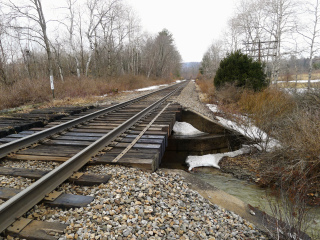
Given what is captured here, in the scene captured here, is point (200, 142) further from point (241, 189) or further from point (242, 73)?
point (242, 73)

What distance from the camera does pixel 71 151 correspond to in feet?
12.9

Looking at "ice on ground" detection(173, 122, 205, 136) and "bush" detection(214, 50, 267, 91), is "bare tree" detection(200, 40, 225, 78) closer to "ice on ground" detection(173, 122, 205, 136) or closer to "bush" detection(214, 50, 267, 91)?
"bush" detection(214, 50, 267, 91)

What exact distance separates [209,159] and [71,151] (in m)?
4.92

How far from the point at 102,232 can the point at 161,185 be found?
1.18 metres

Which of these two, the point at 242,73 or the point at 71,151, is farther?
the point at 242,73

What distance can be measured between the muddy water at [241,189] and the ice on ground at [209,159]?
284 millimetres

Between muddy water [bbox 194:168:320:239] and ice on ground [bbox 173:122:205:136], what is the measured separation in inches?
72.8

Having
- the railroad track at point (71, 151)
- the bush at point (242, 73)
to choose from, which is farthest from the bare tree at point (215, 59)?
the railroad track at point (71, 151)

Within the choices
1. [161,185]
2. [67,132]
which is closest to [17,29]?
[67,132]

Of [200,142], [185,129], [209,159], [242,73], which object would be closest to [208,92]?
[242,73]

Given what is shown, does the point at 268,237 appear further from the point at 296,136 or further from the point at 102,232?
the point at 296,136

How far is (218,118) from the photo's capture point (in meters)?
9.20

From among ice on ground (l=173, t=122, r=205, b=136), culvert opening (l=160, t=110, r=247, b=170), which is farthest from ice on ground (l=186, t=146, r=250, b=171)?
ice on ground (l=173, t=122, r=205, b=136)

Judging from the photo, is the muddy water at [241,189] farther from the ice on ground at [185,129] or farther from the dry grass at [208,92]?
the dry grass at [208,92]
